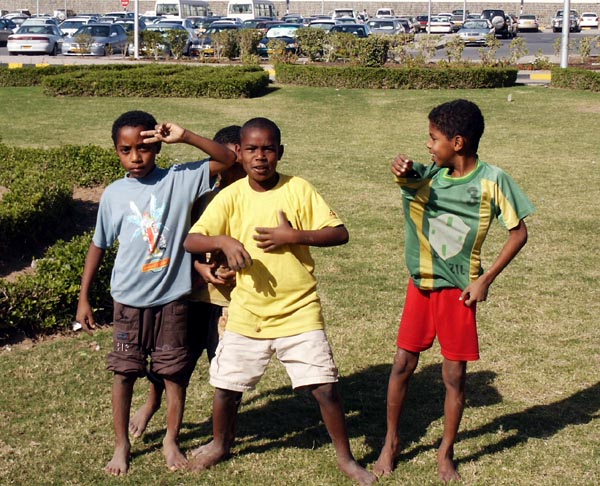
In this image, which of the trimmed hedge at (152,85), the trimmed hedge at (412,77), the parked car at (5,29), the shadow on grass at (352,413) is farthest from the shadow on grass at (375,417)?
the parked car at (5,29)

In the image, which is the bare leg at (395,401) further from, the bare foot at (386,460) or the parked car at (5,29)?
the parked car at (5,29)

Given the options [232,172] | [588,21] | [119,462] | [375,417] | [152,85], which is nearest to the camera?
[119,462]

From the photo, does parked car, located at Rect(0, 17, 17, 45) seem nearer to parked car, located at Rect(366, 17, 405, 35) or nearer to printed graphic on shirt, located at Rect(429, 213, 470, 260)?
parked car, located at Rect(366, 17, 405, 35)

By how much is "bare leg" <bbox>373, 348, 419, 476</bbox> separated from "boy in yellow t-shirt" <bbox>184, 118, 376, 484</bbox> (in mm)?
332

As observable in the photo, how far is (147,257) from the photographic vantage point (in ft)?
12.8

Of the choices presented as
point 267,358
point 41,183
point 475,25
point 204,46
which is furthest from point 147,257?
point 475,25

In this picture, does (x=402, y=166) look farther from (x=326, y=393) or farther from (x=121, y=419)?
(x=121, y=419)

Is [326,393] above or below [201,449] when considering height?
above

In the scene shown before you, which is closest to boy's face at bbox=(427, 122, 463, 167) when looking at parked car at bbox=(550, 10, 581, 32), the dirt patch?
the dirt patch

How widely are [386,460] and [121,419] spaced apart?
1.15 metres

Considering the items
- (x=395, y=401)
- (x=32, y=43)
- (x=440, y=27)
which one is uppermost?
(x=32, y=43)

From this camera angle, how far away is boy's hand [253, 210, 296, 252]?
359cm

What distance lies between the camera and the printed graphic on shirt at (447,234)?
3.86 metres

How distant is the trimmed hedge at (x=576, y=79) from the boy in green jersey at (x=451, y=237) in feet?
56.8
